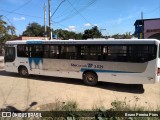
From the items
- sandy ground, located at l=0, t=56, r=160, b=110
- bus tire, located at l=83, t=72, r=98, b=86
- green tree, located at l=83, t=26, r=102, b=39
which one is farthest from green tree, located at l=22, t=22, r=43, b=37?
bus tire, located at l=83, t=72, r=98, b=86

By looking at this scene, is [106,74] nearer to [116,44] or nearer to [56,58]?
[116,44]

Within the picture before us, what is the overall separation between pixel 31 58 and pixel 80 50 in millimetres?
3836

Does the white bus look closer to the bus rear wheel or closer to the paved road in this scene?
the bus rear wheel

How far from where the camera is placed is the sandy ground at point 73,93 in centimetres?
886

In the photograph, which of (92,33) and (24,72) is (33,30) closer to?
(92,33)

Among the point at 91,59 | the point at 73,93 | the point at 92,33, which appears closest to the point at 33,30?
the point at 92,33

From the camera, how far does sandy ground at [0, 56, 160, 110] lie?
886 cm

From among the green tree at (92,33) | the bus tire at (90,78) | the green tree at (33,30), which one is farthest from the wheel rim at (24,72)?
the green tree at (33,30)

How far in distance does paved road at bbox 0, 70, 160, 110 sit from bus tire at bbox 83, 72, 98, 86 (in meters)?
0.31

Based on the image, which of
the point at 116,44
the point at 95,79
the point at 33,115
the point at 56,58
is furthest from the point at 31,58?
the point at 33,115

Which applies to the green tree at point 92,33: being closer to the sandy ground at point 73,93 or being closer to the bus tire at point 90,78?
the sandy ground at point 73,93

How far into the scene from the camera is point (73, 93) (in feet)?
34.4

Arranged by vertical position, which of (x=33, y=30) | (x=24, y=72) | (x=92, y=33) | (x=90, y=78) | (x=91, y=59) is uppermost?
(x=33, y=30)

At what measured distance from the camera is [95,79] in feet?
39.9
